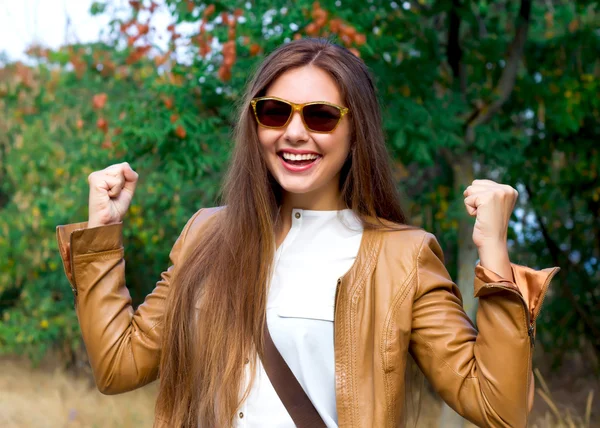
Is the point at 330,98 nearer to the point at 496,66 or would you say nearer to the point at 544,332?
the point at 496,66

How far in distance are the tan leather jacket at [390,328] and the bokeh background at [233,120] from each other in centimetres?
236

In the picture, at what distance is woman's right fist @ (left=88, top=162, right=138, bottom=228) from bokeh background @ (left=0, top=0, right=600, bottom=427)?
2207mm

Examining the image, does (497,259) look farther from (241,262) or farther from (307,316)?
(241,262)

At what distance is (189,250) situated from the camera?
226 cm

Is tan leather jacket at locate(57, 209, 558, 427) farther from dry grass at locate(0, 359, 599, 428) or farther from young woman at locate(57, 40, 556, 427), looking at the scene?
dry grass at locate(0, 359, 599, 428)

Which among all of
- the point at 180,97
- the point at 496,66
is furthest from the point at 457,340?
the point at 496,66

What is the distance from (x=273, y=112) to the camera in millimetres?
2084

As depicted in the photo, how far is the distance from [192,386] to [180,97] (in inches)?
117

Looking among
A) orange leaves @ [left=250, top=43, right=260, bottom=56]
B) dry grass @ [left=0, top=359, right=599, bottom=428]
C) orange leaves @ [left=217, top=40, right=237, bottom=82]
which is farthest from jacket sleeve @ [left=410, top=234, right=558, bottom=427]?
dry grass @ [left=0, top=359, right=599, bottom=428]

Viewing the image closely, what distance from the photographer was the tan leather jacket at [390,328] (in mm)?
1821

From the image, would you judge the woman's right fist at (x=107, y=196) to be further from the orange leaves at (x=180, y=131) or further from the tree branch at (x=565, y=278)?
the tree branch at (x=565, y=278)

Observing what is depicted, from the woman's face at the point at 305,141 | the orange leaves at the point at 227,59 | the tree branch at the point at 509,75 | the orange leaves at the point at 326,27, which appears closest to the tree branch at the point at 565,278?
the tree branch at the point at 509,75

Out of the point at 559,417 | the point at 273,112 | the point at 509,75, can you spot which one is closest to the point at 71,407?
the point at 559,417

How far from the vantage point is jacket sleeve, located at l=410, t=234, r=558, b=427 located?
1.81m
